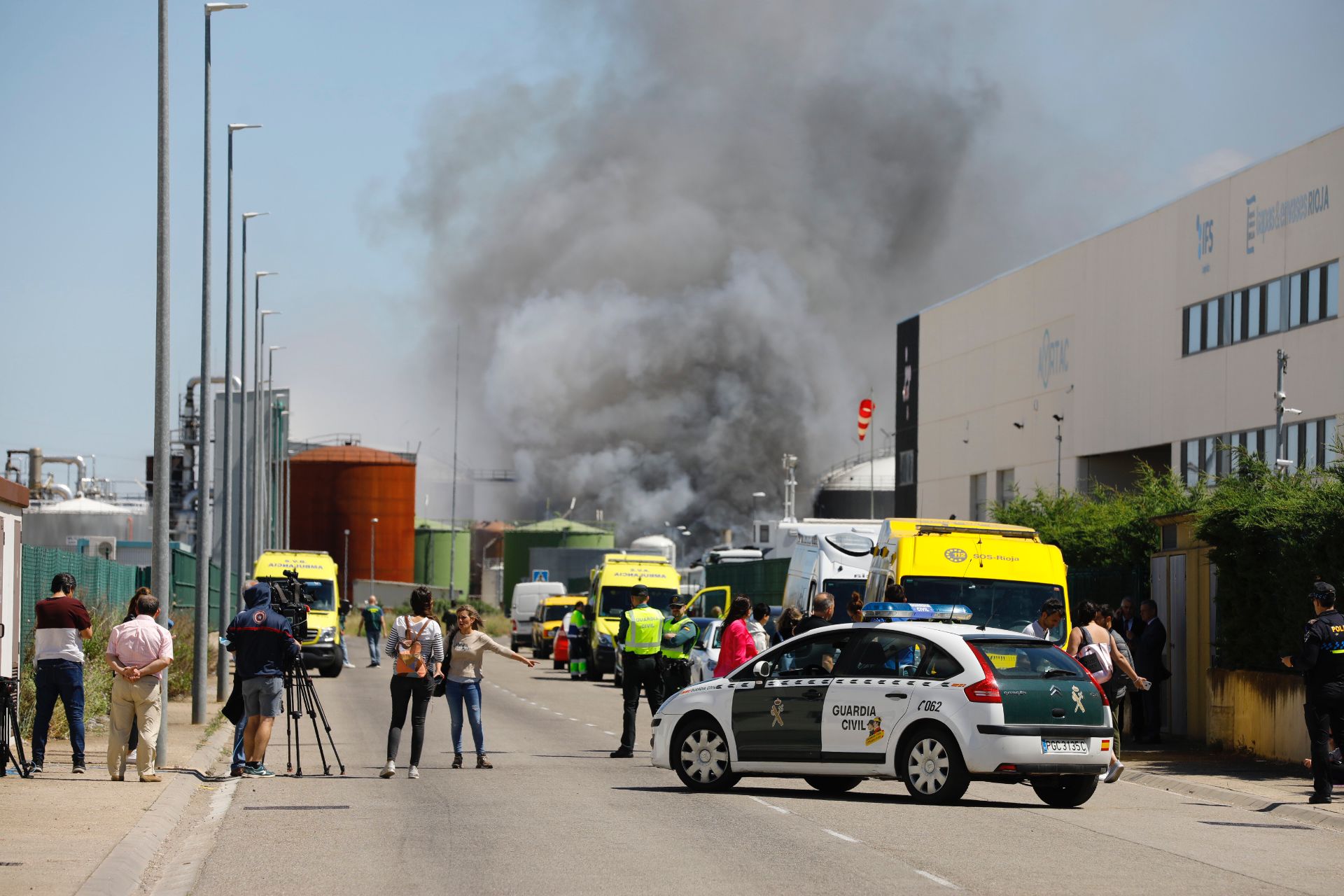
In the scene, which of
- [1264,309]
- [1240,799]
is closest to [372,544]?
[1264,309]

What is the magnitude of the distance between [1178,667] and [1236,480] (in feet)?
9.83

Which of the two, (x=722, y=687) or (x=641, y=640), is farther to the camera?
(x=641, y=640)

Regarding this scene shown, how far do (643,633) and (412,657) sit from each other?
3370 mm

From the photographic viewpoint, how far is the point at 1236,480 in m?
23.0

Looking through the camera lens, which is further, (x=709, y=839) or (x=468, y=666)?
(x=468, y=666)

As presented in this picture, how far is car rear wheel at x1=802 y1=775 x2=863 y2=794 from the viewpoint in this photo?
1423cm

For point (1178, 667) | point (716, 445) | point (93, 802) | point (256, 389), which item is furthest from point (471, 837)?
point (716, 445)

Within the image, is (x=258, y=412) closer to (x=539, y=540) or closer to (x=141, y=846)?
(x=141, y=846)

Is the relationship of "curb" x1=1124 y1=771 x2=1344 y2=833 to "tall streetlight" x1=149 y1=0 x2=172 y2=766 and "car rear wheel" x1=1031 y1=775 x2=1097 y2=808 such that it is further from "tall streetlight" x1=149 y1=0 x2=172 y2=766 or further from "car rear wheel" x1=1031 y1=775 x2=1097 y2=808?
"tall streetlight" x1=149 y1=0 x2=172 y2=766

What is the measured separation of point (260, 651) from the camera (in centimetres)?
1441

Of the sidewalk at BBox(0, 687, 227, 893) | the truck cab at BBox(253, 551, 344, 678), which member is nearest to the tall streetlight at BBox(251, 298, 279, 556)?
the truck cab at BBox(253, 551, 344, 678)

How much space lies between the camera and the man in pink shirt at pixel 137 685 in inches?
560

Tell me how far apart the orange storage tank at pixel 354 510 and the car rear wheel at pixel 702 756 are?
85.6 meters

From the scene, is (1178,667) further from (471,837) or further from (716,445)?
(716,445)
